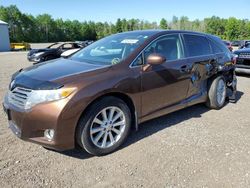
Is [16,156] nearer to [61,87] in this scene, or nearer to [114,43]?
[61,87]

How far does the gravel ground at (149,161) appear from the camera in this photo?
299cm

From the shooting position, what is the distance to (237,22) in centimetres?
7588

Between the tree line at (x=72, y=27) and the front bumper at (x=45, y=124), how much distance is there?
57849 millimetres

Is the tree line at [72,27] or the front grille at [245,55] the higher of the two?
the tree line at [72,27]

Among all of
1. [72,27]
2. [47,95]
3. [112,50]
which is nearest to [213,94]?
[112,50]

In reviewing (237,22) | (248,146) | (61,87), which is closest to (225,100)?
(248,146)

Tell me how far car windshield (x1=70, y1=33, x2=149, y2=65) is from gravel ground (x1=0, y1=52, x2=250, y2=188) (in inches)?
50.6

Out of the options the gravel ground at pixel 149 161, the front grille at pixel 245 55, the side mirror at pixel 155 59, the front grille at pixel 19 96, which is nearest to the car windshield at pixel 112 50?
the side mirror at pixel 155 59

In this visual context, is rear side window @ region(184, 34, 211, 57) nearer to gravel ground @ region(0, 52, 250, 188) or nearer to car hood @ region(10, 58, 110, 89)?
gravel ground @ region(0, 52, 250, 188)

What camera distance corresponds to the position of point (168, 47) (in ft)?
14.5

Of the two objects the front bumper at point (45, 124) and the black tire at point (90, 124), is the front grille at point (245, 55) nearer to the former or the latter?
the black tire at point (90, 124)

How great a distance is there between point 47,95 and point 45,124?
1.13ft

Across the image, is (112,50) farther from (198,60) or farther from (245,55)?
(245,55)

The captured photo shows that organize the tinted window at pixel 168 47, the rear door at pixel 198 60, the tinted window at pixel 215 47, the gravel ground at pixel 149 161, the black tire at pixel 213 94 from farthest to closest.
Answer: the tinted window at pixel 215 47, the black tire at pixel 213 94, the rear door at pixel 198 60, the tinted window at pixel 168 47, the gravel ground at pixel 149 161
